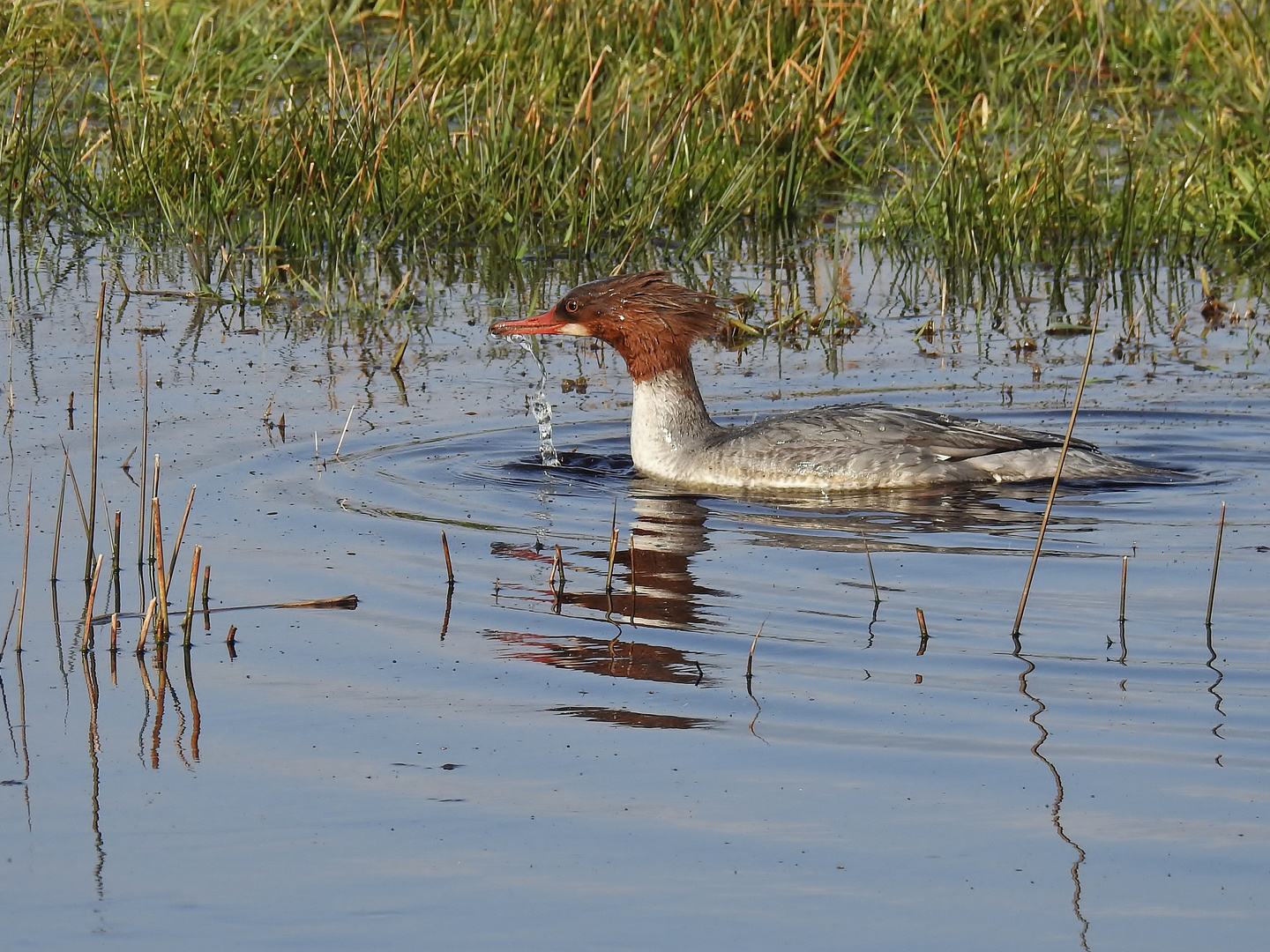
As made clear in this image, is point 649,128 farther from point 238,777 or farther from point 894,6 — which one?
point 238,777

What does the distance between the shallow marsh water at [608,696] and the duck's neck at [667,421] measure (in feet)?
0.51

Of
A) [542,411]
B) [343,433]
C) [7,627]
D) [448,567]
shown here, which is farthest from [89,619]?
[542,411]

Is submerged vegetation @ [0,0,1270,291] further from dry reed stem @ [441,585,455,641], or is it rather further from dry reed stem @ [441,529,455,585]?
dry reed stem @ [441,585,455,641]

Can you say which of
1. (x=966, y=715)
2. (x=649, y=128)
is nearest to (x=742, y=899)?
(x=966, y=715)

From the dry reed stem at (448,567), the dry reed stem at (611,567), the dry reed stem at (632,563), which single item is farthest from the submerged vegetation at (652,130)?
the dry reed stem at (611,567)

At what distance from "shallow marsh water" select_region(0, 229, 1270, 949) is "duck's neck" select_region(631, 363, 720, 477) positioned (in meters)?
0.16

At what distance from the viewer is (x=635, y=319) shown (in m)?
9.25

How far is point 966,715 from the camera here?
18.0 feet

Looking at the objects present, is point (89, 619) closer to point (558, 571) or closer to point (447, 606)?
point (447, 606)

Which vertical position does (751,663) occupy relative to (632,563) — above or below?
below

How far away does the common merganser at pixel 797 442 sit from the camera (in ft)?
28.8

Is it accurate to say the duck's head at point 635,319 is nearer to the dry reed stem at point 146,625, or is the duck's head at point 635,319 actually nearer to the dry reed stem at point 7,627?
the dry reed stem at point 7,627

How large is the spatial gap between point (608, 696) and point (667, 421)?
3.46 m

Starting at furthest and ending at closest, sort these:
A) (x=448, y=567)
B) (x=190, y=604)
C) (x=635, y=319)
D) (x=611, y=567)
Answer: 1. (x=635, y=319)
2. (x=448, y=567)
3. (x=611, y=567)
4. (x=190, y=604)
